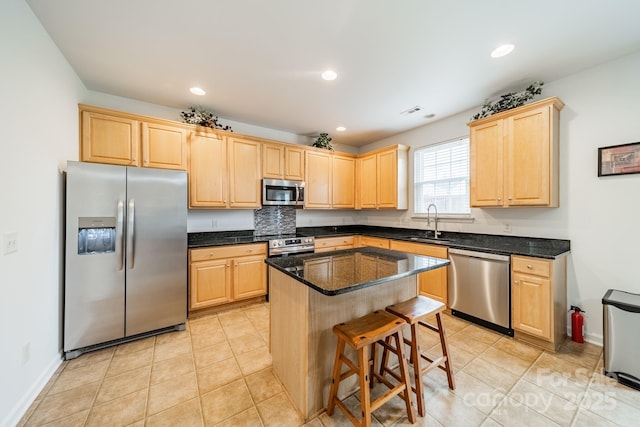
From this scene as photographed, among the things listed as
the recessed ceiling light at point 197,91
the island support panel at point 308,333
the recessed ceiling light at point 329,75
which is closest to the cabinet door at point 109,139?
the recessed ceiling light at point 197,91

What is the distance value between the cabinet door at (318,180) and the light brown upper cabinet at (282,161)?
183 millimetres

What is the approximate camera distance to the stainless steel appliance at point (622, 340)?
181 centimetres

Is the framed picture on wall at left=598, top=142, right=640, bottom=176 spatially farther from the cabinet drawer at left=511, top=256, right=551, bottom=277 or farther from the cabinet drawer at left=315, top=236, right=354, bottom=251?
the cabinet drawer at left=315, top=236, right=354, bottom=251

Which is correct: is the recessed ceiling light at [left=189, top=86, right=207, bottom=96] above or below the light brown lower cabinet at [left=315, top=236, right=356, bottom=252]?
above

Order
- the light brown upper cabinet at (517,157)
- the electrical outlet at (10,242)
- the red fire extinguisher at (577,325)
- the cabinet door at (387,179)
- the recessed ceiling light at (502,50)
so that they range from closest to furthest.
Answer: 1. the electrical outlet at (10,242)
2. the recessed ceiling light at (502,50)
3. the red fire extinguisher at (577,325)
4. the light brown upper cabinet at (517,157)
5. the cabinet door at (387,179)

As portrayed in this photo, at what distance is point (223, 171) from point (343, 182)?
2246 mm

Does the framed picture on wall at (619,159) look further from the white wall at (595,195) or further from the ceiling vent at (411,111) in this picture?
A: the ceiling vent at (411,111)

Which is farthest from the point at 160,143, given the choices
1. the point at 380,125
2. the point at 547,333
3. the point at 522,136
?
the point at 547,333

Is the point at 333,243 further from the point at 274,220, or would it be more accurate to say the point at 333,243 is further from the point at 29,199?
the point at 29,199

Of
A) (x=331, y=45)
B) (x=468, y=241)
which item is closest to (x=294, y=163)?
(x=331, y=45)

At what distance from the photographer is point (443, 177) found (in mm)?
3783

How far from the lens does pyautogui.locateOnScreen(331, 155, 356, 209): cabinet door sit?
15.2 feet

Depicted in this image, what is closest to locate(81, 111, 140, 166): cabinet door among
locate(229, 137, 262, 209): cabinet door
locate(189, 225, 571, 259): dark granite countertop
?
locate(229, 137, 262, 209): cabinet door

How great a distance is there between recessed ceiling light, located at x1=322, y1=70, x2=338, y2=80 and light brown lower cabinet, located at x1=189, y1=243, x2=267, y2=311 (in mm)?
2313
